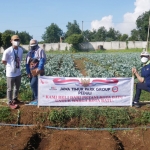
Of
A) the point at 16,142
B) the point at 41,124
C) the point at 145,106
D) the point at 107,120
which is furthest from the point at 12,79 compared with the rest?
the point at 145,106

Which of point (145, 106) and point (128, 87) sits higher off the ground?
point (128, 87)

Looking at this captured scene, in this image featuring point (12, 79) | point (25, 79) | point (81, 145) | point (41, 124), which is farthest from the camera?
point (25, 79)

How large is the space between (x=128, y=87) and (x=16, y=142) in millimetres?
3485

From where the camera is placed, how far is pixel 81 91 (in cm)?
707

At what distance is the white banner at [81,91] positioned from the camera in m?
6.99

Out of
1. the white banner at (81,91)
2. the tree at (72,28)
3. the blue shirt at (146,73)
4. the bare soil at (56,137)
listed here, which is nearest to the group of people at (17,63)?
the white banner at (81,91)

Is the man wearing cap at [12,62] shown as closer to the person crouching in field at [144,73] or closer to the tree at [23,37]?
the person crouching in field at [144,73]

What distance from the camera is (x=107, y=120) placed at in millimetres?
6660

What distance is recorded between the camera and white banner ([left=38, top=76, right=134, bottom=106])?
6.99m

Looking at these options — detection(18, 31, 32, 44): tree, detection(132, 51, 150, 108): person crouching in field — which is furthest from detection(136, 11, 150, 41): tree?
detection(132, 51, 150, 108): person crouching in field

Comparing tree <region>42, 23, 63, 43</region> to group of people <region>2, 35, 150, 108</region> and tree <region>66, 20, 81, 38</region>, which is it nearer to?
tree <region>66, 20, 81, 38</region>

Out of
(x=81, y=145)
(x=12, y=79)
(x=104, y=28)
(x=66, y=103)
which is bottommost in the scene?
(x=81, y=145)

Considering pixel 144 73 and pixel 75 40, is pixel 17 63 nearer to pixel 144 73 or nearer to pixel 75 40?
pixel 144 73

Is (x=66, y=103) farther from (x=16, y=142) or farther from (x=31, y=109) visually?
(x=16, y=142)
